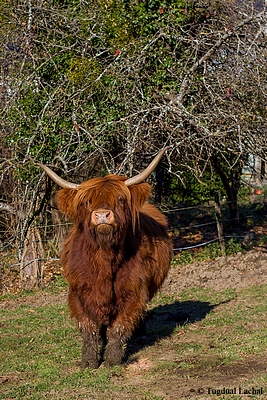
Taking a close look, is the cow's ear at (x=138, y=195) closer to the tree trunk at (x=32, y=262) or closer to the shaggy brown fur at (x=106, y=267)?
the shaggy brown fur at (x=106, y=267)

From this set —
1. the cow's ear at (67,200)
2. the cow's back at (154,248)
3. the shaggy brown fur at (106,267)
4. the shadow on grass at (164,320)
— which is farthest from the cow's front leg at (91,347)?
the cow's ear at (67,200)

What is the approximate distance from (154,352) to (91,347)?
71 cm

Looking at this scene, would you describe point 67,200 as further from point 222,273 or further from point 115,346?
point 222,273

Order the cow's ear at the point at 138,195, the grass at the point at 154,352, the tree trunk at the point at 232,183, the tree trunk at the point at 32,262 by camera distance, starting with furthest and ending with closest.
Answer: the tree trunk at the point at 232,183
the tree trunk at the point at 32,262
the cow's ear at the point at 138,195
the grass at the point at 154,352

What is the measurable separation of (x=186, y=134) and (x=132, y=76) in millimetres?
1138

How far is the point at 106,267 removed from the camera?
18.4 feet

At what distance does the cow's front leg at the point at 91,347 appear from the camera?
561 cm

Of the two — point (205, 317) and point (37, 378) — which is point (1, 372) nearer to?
point (37, 378)

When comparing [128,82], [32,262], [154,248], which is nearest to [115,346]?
[154,248]

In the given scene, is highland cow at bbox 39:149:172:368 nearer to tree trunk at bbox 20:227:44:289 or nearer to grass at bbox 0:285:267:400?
grass at bbox 0:285:267:400

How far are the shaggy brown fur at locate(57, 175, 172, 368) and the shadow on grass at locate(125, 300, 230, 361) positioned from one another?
0.37 meters

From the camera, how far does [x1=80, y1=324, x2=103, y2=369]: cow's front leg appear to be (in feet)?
18.4

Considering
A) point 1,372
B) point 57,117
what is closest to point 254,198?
point 57,117

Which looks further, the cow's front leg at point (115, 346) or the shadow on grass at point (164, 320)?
the shadow on grass at point (164, 320)
